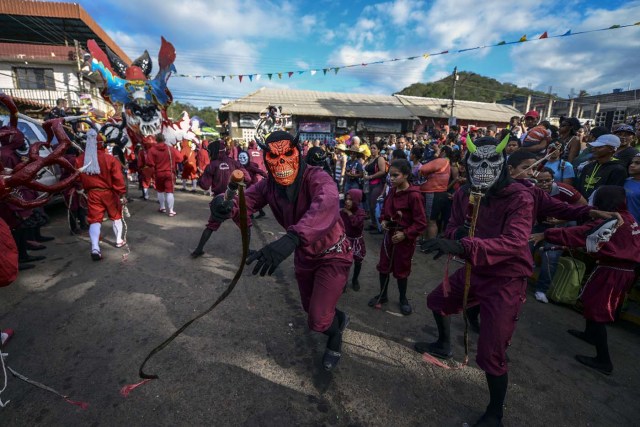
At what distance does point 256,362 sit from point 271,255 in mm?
1548

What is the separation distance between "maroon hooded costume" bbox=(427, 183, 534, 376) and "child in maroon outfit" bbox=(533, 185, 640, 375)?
2.24ft

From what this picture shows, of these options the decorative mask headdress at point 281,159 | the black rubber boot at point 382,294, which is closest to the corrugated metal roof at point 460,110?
the black rubber boot at point 382,294

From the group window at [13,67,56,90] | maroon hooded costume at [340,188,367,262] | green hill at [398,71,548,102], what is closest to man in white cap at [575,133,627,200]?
maroon hooded costume at [340,188,367,262]

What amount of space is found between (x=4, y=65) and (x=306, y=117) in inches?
842

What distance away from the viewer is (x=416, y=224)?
3.80m

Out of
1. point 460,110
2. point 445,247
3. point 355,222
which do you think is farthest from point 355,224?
point 460,110

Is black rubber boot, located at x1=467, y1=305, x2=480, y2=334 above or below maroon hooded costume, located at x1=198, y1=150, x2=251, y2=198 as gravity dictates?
below

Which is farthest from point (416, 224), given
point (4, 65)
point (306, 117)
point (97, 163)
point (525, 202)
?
point (4, 65)

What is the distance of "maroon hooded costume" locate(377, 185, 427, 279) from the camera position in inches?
150

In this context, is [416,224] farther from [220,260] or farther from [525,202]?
[220,260]

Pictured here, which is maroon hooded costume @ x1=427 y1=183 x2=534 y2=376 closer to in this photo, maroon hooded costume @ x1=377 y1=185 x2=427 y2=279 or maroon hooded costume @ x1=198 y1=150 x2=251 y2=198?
maroon hooded costume @ x1=377 y1=185 x2=427 y2=279

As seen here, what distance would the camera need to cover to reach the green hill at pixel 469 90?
42469mm

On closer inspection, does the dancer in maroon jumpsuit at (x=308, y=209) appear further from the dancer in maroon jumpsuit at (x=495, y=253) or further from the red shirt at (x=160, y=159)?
the red shirt at (x=160, y=159)

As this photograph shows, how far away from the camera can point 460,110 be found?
95.1ft
